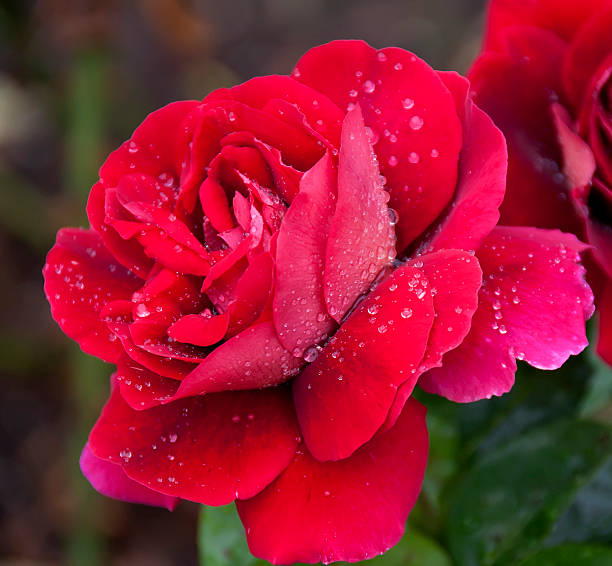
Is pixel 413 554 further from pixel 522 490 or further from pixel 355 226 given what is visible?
pixel 355 226

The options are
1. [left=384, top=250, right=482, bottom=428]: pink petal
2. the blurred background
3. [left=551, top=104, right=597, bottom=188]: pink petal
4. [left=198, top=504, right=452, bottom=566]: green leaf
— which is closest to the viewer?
[left=384, top=250, right=482, bottom=428]: pink petal

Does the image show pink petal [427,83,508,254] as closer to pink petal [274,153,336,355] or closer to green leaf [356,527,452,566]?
pink petal [274,153,336,355]

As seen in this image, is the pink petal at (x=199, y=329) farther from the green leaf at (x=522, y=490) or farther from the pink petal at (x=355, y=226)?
the green leaf at (x=522, y=490)

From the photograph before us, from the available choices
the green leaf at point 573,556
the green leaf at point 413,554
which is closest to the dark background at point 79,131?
the green leaf at point 413,554

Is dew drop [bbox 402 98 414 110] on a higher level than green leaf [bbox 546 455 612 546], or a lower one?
higher

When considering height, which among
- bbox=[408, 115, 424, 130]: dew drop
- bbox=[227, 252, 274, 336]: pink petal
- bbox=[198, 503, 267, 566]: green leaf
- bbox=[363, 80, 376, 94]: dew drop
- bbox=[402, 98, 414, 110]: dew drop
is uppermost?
bbox=[363, 80, 376, 94]: dew drop

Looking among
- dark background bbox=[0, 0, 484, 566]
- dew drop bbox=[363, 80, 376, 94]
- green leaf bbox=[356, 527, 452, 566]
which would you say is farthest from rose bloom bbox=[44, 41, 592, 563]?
dark background bbox=[0, 0, 484, 566]

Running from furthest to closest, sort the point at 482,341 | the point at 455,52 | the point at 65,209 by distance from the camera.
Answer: the point at 455,52 → the point at 65,209 → the point at 482,341

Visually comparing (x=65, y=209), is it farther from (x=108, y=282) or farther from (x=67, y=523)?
(x=108, y=282)

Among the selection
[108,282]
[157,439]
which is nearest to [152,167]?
[108,282]
